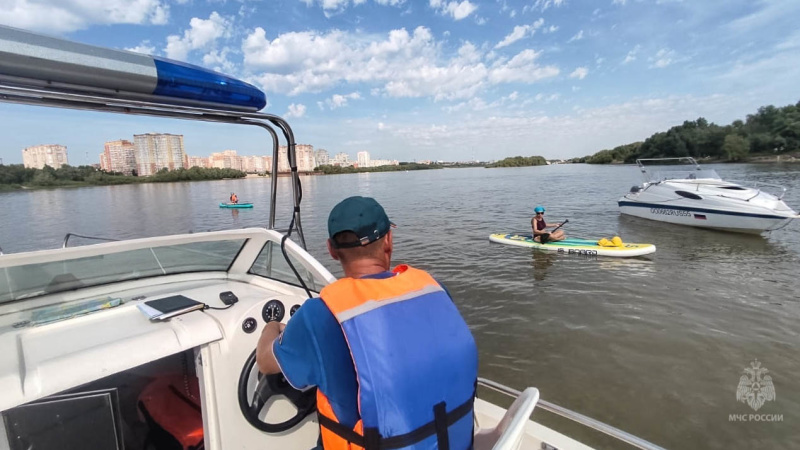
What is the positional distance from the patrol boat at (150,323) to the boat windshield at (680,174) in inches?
719

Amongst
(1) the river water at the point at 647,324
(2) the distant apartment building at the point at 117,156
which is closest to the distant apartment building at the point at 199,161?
(2) the distant apartment building at the point at 117,156

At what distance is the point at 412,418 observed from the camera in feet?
4.44

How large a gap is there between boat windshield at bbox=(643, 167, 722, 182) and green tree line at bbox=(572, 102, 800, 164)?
71310mm

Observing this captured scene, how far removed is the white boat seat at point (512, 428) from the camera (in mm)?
1406

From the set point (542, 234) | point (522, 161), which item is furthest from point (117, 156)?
point (522, 161)

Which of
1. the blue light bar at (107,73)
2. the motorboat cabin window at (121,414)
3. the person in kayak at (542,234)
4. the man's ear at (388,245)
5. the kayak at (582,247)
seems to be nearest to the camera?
the blue light bar at (107,73)

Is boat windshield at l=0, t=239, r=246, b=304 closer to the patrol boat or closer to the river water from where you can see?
Answer: the patrol boat

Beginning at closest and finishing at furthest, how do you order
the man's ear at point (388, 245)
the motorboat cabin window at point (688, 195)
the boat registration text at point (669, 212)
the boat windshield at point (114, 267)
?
1. the man's ear at point (388, 245)
2. the boat windshield at point (114, 267)
3. the motorboat cabin window at point (688, 195)
4. the boat registration text at point (669, 212)

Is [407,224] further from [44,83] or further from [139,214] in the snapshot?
[139,214]

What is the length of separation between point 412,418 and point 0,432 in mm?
1788

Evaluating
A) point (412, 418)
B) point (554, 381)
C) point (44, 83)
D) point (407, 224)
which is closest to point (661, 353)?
point (554, 381)

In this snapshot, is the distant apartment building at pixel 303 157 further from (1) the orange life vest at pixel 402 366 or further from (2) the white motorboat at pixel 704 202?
(2) the white motorboat at pixel 704 202

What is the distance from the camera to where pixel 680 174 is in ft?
55.9

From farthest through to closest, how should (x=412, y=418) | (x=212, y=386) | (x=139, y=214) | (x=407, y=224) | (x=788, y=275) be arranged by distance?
(x=139, y=214) → (x=407, y=224) → (x=788, y=275) → (x=212, y=386) → (x=412, y=418)
